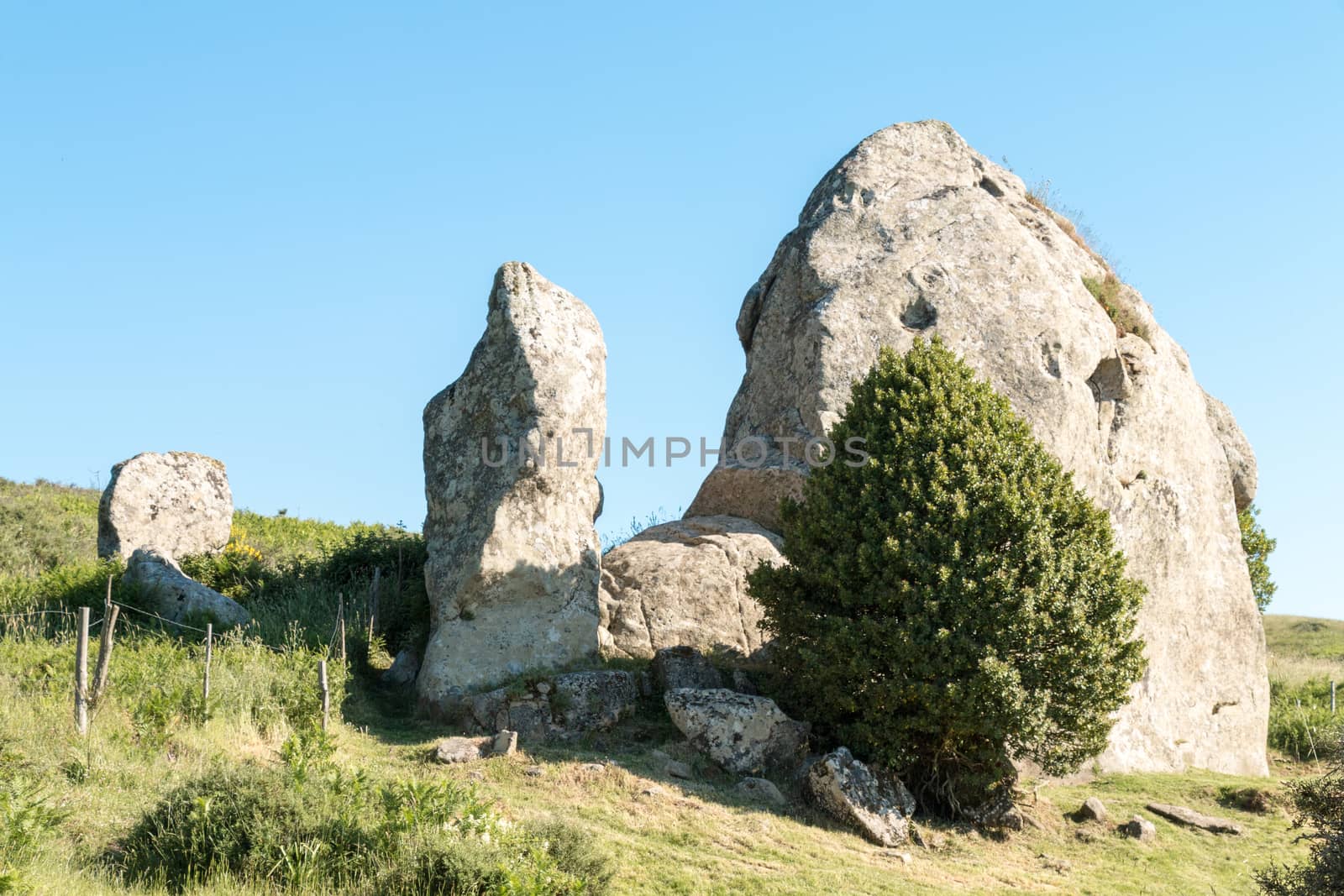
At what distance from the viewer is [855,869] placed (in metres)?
13.5

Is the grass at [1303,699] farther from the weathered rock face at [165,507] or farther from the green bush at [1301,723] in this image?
the weathered rock face at [165,507]

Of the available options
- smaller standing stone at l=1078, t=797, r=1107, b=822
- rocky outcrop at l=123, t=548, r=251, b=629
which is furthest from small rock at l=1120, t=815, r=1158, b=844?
rocky outcrop at l=123, t=548, r=251, b=629

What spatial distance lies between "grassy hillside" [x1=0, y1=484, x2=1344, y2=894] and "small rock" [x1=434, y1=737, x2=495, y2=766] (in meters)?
0.24

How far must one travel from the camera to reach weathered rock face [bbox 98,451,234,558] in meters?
25.2

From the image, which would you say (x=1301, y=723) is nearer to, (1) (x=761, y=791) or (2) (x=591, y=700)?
(1) (x=761, y=791)

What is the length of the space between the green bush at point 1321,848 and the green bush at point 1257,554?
21.1 metres

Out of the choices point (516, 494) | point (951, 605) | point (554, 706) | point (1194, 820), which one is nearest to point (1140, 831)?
point (1194, 820)

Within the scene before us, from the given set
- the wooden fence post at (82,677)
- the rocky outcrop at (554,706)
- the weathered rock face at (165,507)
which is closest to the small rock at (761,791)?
the rocky outcrop at (554,706)

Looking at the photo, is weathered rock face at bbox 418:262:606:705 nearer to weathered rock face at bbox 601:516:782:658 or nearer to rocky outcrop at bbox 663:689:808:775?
weathered rock face at bbox 601:516:782:658

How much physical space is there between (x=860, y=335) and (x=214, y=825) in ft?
A: 45.9

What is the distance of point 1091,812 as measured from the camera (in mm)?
16859

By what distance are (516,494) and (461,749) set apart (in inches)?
174

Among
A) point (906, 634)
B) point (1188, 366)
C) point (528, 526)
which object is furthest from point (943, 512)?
point (1188, 366)

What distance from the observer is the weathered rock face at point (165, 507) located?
2522cm
